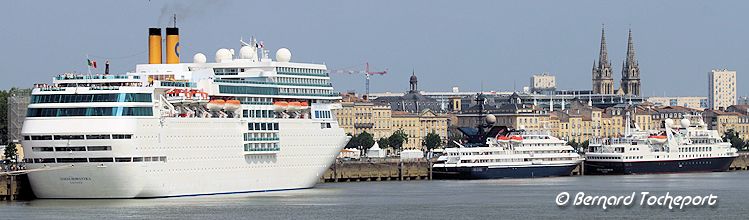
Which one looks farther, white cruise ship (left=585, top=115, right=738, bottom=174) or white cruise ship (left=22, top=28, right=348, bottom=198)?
white cruise ship (left=585, top=115, right=738, bottom=174)

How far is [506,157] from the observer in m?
103

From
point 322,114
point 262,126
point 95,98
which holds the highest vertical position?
point 95,98

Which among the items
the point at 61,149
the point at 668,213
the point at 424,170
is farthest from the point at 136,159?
the point at 424,170

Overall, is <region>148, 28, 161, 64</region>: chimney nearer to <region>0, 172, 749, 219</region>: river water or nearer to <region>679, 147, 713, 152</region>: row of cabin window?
<region>0, 172, 749, 219</region>: river water

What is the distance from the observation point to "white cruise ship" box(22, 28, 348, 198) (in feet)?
221

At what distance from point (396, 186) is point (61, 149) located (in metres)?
24.9

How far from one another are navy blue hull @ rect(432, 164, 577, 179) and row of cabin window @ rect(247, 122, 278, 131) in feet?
88.6

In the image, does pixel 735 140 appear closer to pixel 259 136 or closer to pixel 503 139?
pixel 503 139

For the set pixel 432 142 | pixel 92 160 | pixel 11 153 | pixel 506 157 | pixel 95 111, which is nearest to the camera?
pixel 92 160

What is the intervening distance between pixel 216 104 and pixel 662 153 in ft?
154

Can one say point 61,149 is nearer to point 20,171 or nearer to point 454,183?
point 20,171

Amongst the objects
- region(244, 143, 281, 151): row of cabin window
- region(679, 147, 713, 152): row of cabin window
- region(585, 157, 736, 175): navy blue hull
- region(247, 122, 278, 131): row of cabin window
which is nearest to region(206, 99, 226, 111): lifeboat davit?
region(247, 122, 278, 131): row of cabin window

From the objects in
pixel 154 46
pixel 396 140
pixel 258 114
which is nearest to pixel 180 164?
pixel 258 114

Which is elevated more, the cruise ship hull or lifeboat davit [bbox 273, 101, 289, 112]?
lifeboat davit [bbox 273, 101, 289, 112]
